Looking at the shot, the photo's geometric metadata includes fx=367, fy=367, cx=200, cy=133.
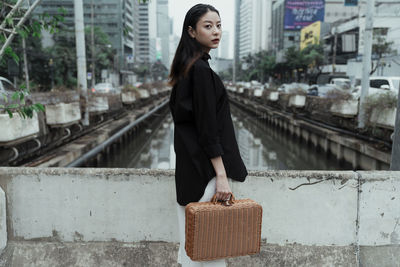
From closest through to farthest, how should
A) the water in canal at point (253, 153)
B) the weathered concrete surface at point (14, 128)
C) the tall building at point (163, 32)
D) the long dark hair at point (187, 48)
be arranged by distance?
1. the long dark hair at point (187, 48)
2. the weathered concrete surface at point (14, 128)
3. the water in canal at point (253, 153)
4. the tall building at point (163, 32)

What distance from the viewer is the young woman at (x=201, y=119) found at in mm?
1854

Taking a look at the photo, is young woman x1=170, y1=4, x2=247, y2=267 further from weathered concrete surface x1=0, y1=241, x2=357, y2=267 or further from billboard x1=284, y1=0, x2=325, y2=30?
billboard x1=284, y1=0, x2=325, y2=30

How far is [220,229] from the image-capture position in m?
1.92

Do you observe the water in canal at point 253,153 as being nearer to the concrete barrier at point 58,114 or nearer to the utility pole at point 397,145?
the concrete barrier at point 58,114

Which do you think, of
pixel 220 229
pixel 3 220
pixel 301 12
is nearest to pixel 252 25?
pixel 301 12

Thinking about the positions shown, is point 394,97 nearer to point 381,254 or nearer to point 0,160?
point 381,254

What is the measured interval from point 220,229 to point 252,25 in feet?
589

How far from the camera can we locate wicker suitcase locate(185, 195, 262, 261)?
6.16 feet

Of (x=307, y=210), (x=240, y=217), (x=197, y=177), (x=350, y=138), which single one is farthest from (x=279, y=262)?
(x=350, y=138)

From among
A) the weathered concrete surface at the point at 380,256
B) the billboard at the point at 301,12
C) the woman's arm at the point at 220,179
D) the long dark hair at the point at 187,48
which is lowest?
the weathered concrete surface at the point at 380,256

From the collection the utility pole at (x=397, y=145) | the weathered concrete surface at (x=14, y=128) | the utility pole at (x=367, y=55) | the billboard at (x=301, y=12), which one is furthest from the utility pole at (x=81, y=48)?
the billboard at (x=301, y=12)

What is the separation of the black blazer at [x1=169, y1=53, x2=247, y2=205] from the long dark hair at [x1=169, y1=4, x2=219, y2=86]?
45mm

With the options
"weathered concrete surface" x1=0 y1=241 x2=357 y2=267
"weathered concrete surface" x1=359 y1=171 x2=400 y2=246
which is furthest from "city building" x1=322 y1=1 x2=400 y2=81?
"weathered concrete surface" x1=0 y1=241 x2=357 y2=267

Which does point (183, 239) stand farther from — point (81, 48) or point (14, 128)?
point (81, 48)
